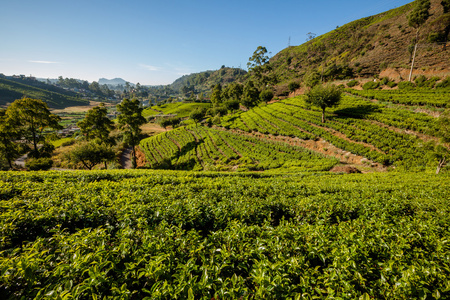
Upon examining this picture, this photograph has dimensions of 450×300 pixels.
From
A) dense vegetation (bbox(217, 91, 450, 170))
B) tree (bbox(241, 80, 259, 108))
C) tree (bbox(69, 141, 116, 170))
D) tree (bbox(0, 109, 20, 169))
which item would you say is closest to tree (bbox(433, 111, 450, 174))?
dense vegetation (bbox(217, 91, 450, 170))

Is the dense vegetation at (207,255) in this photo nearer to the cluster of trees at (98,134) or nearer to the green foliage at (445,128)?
the green foliage at (445,128)

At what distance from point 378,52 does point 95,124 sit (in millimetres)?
117218

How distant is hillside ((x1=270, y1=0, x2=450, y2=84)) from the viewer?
47.9 metres

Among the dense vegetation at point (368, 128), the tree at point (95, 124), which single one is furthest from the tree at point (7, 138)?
the dense vegetation at point (368, 128)

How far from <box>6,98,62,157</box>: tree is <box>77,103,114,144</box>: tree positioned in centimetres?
562

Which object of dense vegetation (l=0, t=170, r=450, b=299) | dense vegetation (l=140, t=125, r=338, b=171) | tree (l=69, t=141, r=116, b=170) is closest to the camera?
dense vegetation (l=0, t=170, r=450, b=299)

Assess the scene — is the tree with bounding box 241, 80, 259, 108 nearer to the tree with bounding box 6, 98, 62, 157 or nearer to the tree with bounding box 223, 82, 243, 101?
the tree with bounding box 223, 82, 243, 101

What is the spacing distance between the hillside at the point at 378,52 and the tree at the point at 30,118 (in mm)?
78733

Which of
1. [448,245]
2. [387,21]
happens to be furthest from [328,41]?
[448,245]

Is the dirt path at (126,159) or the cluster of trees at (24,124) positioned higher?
the cluster of trees at (24,124)

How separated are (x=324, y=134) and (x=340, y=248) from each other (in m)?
33.0

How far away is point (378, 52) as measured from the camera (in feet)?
255

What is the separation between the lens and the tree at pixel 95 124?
100 ft

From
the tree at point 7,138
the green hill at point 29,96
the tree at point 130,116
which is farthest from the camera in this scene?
the green hill at point 29,96
